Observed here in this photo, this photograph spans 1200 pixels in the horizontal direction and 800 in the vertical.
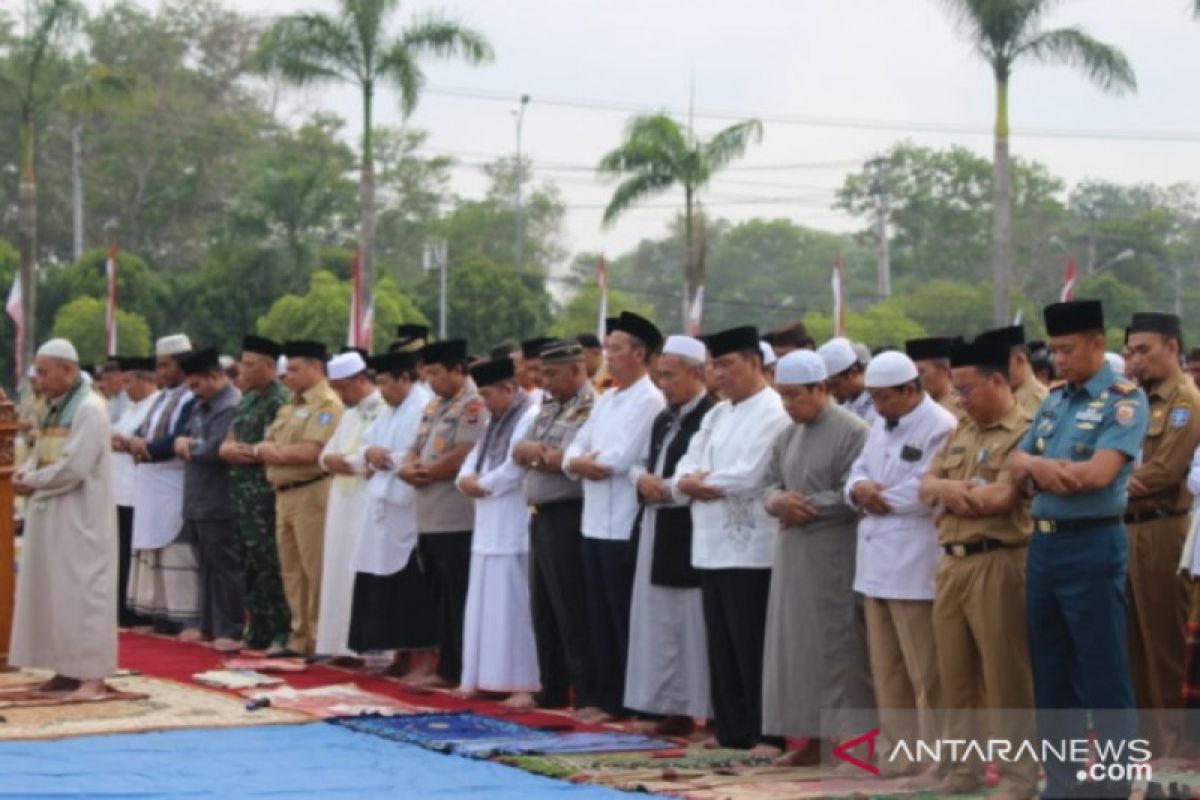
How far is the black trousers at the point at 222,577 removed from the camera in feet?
44.7

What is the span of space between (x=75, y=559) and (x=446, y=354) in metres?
2.36

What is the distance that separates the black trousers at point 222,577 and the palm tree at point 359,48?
1787cm

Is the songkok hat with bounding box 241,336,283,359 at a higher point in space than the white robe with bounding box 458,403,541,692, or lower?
higher

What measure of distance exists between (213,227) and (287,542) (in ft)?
167

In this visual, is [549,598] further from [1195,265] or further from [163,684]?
[1195,265]

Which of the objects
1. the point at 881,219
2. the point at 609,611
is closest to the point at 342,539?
the point at 609,611

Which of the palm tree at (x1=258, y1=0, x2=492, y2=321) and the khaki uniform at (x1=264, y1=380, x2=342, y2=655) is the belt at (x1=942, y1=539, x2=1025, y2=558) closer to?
the khaki uniform at (x1=264, y1=380, x2=342, y2=655)

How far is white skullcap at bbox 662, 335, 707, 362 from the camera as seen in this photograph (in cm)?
988

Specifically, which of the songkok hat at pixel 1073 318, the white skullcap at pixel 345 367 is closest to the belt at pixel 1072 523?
the songkok hat at pixel 1073 318

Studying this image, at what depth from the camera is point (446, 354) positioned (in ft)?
39.0

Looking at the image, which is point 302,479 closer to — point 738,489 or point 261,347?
point 261,347

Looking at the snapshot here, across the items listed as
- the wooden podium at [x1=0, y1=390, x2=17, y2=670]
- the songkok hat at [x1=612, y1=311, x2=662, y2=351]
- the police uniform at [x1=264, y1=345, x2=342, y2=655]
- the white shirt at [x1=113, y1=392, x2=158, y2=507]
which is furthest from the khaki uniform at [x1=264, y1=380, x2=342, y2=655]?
the songkok hat at [x1=612, y1=311, x2=662, y2=351]

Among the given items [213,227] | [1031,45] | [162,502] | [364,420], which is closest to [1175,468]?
[364,420]

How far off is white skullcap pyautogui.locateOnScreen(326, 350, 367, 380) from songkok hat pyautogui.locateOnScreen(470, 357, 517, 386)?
1.48 meters
